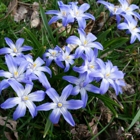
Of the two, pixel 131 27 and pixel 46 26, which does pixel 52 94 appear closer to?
pixel 46 26

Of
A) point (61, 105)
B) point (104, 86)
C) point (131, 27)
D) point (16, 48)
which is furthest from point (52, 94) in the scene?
point (131, 27)

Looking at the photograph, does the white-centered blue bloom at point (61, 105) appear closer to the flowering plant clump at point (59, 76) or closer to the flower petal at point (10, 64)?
the flowering plant clump at point (59, 76)

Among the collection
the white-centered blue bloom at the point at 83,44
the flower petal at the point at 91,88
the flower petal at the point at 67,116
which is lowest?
the flower petal at the point at 67,116

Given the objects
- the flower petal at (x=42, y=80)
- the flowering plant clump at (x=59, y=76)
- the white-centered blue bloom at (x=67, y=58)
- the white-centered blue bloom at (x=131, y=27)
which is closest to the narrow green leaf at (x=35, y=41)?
the flowering plant clump at (x=59, y=76)

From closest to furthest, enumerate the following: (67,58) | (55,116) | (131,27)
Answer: (55,116), (67,58), (131,27)

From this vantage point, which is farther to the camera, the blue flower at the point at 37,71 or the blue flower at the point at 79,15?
the blue flower at the point at 79,15

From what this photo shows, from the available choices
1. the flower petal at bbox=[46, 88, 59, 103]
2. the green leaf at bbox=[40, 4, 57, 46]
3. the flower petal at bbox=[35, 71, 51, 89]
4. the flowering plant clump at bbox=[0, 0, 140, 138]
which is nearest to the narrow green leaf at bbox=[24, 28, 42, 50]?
the flowering plant clump at bbox=[0, 0, 140, 138]

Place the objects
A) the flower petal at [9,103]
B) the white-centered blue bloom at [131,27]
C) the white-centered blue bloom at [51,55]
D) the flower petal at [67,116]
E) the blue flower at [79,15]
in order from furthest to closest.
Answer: the white-centered blue bloom at [131,27] → the blue flower at [79,15] → the white-centered blue bloom at [51,55] → the flower petal at [67,116] → the flower petal at [9,103]

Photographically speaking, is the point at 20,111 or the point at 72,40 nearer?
the point at 20,111

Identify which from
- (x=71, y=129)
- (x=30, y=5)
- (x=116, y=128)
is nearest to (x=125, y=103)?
(x=116, y=128)
